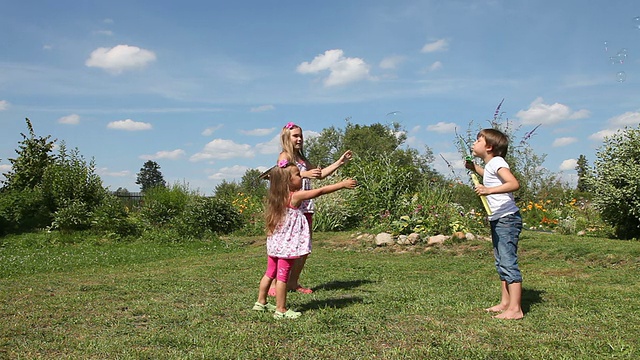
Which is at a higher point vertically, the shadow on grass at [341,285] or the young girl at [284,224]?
the young girl at [284,224]

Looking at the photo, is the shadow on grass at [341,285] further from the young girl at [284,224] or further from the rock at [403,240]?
the rock at [403,240]

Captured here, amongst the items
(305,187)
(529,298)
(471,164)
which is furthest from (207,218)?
(471,164)

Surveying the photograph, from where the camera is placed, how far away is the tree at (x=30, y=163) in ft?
57.3

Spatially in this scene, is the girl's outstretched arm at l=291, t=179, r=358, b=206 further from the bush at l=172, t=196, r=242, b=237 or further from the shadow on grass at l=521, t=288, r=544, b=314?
the bush at l=172, t=196, r=242, b=237

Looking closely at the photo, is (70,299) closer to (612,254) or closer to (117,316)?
(117,316)

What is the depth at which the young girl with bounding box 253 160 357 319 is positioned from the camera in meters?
4.72

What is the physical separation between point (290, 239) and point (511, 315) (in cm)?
196

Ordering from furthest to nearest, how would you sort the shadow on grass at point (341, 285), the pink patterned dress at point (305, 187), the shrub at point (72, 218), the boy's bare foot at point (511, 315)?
the shrub at point (72, 218) < the shadow on grass at point (341, 285) < the pink patterned dress at point (305, 187) < the boy's bare foot at point (511, 315)

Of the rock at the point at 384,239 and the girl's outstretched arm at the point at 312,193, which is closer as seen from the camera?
the girl's outstretched arm at the point at 312,193

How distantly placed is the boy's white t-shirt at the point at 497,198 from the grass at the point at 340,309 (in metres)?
0.90

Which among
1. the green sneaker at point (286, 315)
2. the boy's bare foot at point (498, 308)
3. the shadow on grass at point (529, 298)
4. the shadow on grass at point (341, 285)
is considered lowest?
the shadow on grass at point (529, 298)

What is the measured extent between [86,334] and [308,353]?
1.82 metres

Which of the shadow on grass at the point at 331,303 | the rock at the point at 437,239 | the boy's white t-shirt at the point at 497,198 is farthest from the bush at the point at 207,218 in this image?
the boy's white t-shirt at the point at 497,198

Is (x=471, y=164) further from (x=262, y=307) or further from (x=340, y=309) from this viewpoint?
(x=262, y=307)
